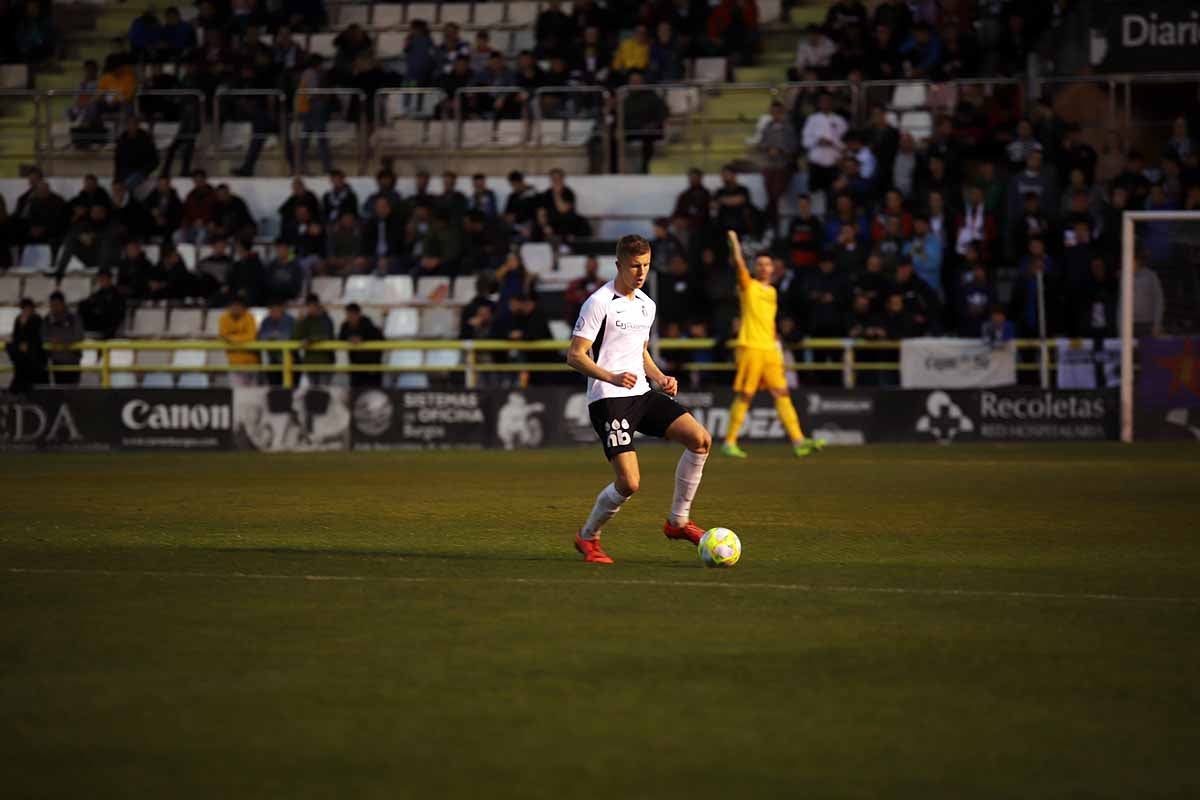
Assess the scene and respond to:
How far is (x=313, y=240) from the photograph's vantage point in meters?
28.0

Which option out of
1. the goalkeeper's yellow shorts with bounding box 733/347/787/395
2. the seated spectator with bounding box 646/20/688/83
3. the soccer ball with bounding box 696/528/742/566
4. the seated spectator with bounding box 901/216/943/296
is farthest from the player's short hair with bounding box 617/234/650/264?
the seated spectator with bounding box 646/20/688/83

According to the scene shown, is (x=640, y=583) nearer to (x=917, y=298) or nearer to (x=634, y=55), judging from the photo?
(x=917, y=298)

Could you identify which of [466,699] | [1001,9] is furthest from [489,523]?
[1001,9]

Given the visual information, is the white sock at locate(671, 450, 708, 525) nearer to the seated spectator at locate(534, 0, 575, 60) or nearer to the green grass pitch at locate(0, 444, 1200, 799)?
the green grass pitch at locate(0, 444, 1200, 799)

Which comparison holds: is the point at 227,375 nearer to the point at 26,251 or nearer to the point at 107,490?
the point at 26,251

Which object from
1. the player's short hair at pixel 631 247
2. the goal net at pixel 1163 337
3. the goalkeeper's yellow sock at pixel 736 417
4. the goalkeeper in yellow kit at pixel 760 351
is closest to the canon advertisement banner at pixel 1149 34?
the goal net at pixel 1163 337

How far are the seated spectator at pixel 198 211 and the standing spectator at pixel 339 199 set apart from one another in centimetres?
193

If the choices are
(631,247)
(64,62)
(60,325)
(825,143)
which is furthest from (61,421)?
(631,247)

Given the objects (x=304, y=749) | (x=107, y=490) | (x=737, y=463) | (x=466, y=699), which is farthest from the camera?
(x=737, y=463)

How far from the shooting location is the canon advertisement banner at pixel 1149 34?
26.5 meters

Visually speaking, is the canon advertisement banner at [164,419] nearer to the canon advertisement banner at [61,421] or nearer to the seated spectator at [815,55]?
the canon advertisement banner at [61,421]

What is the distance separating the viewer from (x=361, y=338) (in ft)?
84.7

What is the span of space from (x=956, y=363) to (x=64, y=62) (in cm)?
A: 1796

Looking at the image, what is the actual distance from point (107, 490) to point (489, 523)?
5322 mm
